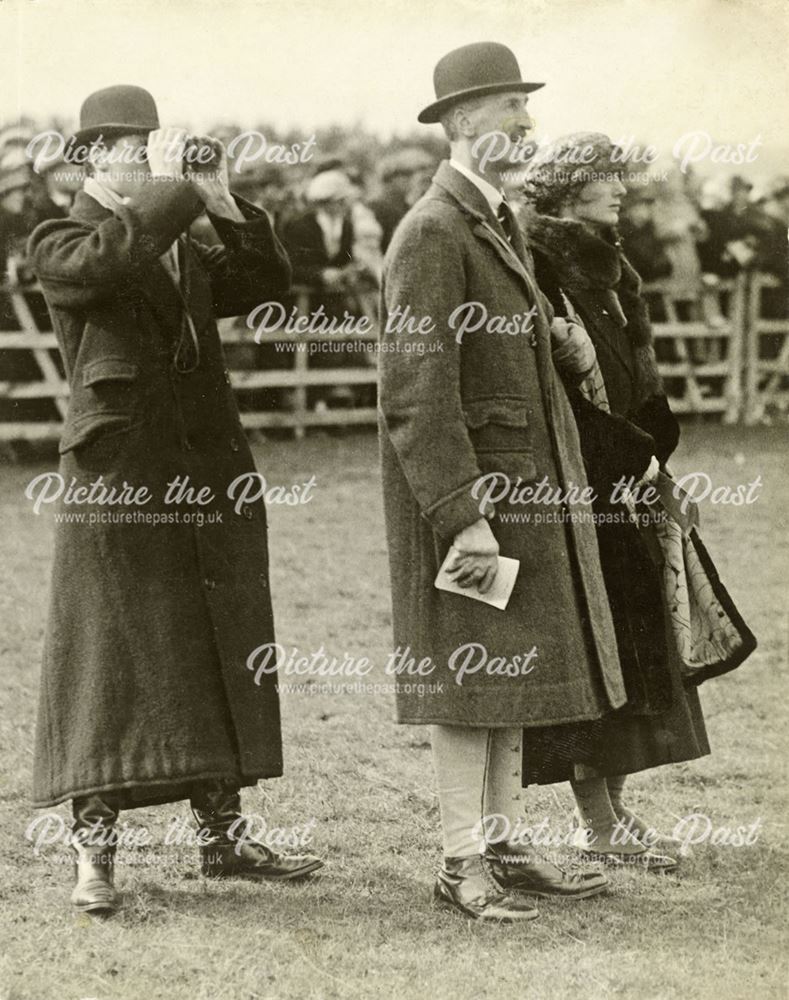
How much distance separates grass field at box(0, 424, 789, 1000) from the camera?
12.2ft

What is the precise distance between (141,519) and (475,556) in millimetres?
928

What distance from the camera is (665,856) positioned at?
449cm

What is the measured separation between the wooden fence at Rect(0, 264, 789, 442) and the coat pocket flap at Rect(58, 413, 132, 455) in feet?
15.6

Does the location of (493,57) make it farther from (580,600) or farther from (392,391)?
(580,600)

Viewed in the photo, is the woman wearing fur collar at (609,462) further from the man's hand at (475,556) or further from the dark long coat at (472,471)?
the man's hand at (475,556)

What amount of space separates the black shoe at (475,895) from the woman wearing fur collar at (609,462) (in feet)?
1.30

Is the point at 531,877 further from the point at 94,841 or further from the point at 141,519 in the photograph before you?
the point at 141,519

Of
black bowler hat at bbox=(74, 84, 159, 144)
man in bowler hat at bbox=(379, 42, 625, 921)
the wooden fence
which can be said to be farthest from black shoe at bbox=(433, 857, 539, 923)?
the wooden fence

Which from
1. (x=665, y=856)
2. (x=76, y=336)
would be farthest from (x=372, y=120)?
(x=665, y=856)

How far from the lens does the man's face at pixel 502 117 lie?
4.05 metres

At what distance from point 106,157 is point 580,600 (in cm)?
177

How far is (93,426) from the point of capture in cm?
Result: 408

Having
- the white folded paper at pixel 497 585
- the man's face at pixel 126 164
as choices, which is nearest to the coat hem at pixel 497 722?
the white folded paper at pixel 497 585

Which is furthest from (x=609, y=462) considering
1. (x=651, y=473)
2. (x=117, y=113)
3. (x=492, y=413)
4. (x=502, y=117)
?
(x=117, y=113)
